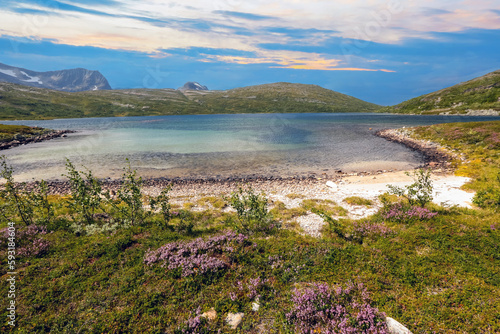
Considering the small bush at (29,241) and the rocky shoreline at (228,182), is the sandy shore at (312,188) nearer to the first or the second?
the rocky shoreline at (228,182)

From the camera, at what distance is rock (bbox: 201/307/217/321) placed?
24.3 ft

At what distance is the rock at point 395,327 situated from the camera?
6605 mm

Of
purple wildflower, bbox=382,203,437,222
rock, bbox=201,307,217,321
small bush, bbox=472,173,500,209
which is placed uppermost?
small bush, bbox=472,173,500,209

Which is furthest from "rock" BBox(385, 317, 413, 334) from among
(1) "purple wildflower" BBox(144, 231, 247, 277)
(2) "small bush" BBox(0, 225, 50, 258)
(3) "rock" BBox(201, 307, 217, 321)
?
(2) "small bush" BBox(0, 225, 50, 258)

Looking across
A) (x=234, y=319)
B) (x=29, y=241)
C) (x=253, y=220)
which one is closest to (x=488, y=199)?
(x=253, y=220)

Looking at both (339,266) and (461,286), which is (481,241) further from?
(339,266)

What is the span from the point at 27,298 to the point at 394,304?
42.2 ft

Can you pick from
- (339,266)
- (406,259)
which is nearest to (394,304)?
(339,266)

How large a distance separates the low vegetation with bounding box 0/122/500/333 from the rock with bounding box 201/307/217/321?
0.16 feet

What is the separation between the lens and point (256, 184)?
2986 cm

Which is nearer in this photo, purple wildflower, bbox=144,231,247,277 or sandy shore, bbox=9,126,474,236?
purple wildflower, bbox=144,231,247,277

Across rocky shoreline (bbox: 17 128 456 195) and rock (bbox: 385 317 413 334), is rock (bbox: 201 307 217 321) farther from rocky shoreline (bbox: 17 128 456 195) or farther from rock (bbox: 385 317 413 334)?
rocky shoreline (bbox: 17 128 456 195)

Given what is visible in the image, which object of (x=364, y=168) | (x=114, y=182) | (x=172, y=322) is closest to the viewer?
(x=172, y=322)

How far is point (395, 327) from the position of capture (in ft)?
21.9
